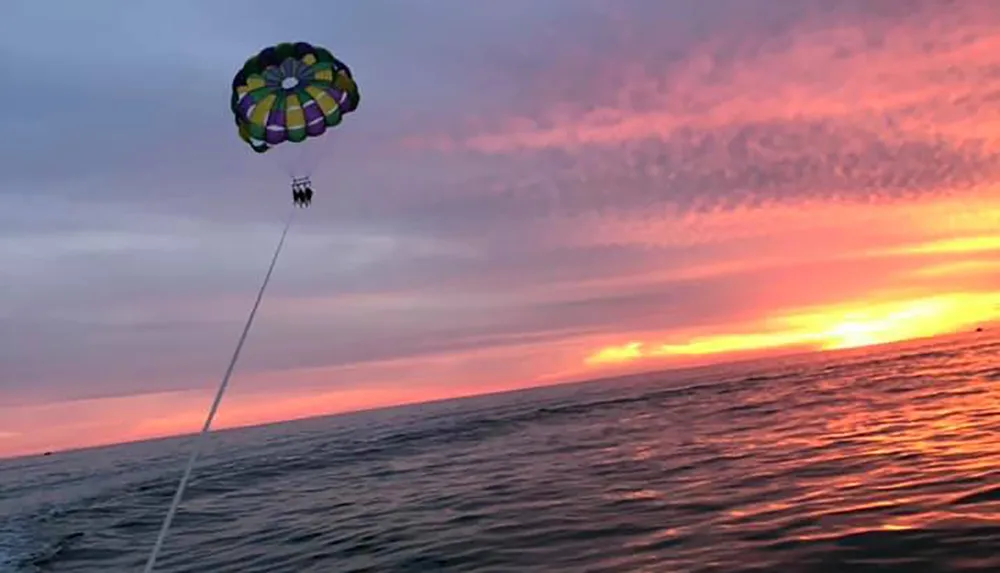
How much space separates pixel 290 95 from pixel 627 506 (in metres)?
17.8

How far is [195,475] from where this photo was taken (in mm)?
50938

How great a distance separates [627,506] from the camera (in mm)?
20484

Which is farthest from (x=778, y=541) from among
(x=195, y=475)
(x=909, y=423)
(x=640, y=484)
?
(x=195, y=475)

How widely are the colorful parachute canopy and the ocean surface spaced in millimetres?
12979

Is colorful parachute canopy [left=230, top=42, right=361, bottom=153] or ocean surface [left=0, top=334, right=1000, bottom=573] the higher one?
colorful parachute canopy [left=230, top=42, right=361, bottom=153]

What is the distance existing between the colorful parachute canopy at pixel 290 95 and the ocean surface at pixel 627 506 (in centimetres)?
1298

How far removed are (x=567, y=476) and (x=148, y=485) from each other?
112 feet

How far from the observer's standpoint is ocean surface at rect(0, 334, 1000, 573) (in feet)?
49.3

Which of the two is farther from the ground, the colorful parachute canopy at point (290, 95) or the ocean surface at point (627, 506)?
the colorful parachute canopy at point (290, 95)

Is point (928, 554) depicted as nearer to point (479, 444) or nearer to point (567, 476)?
point (567, 476)

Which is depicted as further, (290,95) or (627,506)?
(290,95)

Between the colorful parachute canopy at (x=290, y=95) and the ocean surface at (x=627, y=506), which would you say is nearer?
the ocean surface at (x=627, y=506)

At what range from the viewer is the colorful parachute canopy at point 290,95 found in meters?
26.9

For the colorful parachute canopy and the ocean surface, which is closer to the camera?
the ocean surface
